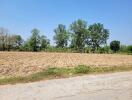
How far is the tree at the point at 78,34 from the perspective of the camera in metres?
102

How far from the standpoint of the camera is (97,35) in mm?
109562

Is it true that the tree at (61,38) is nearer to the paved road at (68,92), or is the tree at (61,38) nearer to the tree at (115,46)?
the tree at (115,46)

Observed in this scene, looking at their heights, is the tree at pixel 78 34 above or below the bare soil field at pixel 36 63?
above

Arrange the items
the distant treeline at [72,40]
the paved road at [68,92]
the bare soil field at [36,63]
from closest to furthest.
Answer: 1. the paved road at [68,92]
2. the bare soil field at [36,63]
3. the distant treeline at [72,40]

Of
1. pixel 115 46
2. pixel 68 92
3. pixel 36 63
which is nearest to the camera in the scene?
pixel 68 92

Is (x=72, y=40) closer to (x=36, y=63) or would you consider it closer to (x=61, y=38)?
(x=61, y=38)

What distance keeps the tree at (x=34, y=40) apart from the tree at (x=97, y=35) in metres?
23.9

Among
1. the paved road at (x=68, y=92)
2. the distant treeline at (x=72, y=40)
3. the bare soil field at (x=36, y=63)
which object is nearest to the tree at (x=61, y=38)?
the distant treeline at (x=72, y=40)

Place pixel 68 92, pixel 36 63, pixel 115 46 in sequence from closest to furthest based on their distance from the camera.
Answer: pixel 68 92 < pixel 36 63 < pixel 115 46

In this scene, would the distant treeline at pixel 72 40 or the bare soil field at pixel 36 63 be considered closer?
the bare soil field at pixel 36 63

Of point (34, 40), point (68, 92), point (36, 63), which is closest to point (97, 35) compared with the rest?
point (34, 40)

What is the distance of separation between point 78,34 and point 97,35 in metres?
10.1

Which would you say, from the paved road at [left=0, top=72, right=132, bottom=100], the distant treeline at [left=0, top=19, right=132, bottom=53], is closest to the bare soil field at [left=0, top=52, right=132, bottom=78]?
the paved road at [left=0, top=72, right=132, bottom=100]

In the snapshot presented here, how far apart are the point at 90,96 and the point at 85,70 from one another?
6526 mm
